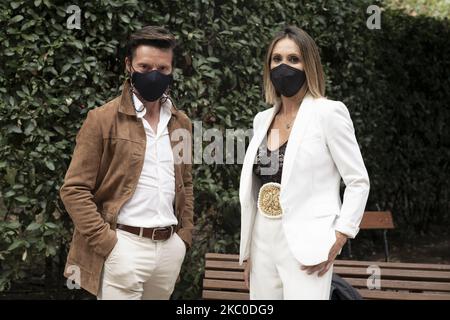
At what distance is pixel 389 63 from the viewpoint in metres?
7.95

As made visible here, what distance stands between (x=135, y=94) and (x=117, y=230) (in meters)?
0.67

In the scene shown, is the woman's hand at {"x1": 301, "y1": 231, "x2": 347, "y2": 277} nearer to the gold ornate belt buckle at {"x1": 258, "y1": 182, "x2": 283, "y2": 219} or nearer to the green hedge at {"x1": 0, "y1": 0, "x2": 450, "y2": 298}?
the gold ornate belt buckle at {"x1": 258, "y1": 182, "x2": 283, "y2": 219}

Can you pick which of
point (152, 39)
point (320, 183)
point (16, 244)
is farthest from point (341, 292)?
point (16, 244)

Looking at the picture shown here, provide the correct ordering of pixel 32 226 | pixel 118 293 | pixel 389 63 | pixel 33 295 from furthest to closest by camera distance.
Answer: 1. pixel 389 63
2. pixel 33 295
3. pixel 32 226
4. pixel 118 293

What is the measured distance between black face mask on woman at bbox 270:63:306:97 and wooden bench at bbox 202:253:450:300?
1.44 metres

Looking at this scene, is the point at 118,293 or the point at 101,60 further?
the point at 101,60

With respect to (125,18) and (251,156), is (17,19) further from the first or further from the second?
(251,156)

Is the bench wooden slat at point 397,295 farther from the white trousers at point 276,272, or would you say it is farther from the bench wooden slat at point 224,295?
the white trousers at point 276,272

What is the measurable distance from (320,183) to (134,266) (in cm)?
93

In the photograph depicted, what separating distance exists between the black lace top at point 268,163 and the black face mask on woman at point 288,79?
263mm

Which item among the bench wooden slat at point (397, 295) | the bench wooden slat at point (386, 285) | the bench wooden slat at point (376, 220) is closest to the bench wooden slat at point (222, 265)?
the bench wooden slat at point (386, 285)

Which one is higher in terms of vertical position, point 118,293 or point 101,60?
point 101,60
